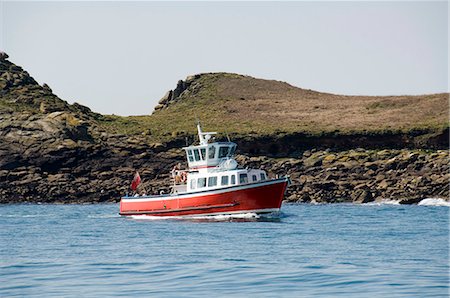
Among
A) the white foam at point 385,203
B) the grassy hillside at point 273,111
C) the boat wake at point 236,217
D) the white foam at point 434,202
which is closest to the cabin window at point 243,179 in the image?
the boat wake at point 236,217

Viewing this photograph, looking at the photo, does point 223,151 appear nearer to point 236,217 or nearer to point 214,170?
point 214,170

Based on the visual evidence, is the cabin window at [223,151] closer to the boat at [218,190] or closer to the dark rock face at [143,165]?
the boat at [218,190]

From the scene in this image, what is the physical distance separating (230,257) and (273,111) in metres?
103

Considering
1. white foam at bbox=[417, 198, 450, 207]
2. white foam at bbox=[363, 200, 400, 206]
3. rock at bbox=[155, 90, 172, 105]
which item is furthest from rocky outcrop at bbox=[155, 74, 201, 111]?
white foam at bbox=[417, 198, 450, 207]

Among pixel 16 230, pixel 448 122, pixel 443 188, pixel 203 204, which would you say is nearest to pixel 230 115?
pixel 448 122

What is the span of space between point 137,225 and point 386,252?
829 inches

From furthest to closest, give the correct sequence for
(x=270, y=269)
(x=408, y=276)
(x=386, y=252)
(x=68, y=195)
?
(x=68, y=195) < (x=386, y=252) < (x=270, y=269) < (x=408, y=276)

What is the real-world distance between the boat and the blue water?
1236 mm

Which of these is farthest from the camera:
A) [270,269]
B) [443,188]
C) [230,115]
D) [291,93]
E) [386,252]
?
[291,93]

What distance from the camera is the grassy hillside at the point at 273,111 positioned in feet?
348

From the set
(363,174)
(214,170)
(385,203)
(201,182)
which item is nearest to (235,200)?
(201,182)

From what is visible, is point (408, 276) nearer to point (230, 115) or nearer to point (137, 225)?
point (137, 225)

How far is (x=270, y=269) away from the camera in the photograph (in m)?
27.6

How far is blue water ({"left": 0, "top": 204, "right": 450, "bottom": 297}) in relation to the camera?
23625 millimetres
